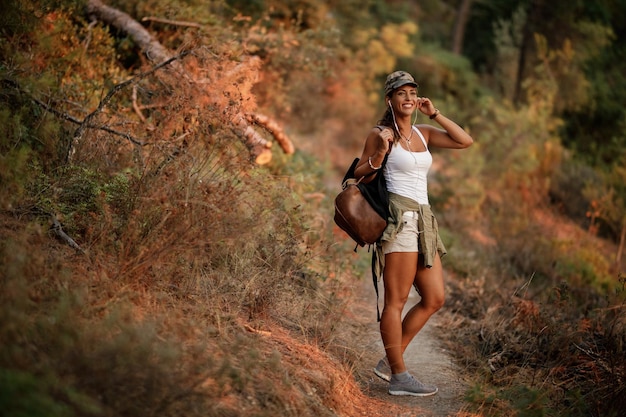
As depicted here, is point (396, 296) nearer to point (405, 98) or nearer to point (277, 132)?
point (405, 98)

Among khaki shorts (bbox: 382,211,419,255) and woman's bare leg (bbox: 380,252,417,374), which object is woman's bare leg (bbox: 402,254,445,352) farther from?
khaki shorts (bbox: 382,211,419,255)

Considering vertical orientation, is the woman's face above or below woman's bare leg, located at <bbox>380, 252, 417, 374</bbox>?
above

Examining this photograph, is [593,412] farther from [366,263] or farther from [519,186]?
[519,186]

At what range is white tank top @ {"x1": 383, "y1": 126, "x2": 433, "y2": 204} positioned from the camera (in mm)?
4527

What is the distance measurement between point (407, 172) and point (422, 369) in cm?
189

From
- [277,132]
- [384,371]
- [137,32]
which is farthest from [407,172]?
[137,32]

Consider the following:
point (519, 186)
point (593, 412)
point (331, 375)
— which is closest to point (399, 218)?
point (331, 375)

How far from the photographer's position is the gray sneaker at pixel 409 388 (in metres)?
4.71

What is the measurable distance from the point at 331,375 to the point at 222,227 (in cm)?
126

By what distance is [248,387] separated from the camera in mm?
3795

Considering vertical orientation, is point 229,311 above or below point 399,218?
below

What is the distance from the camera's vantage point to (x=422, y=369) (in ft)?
18.0

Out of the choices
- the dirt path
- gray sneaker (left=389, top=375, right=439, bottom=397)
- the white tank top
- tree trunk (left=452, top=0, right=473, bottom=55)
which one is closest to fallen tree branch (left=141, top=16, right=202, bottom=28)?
the dirt path

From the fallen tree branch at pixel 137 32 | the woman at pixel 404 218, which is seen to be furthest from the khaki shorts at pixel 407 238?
the fallen tree branch at pixel 137 32
